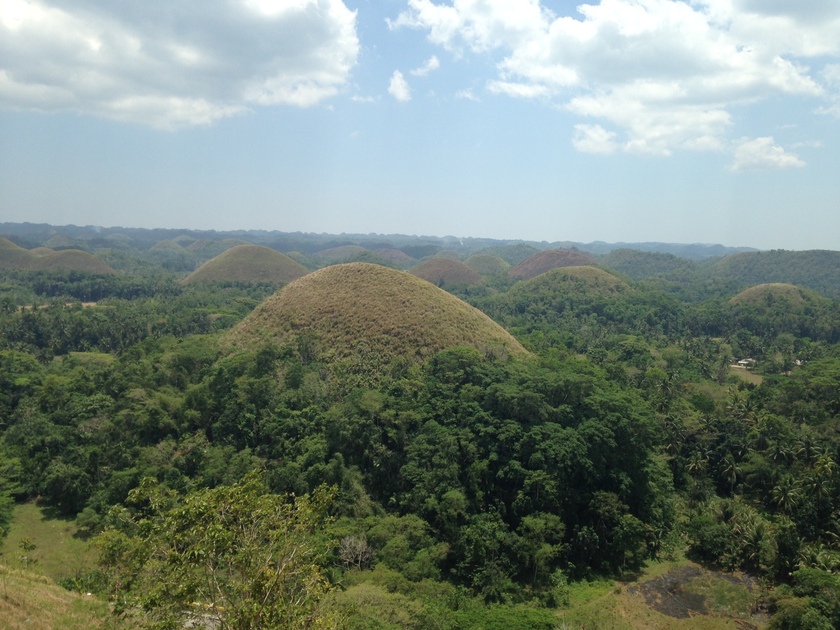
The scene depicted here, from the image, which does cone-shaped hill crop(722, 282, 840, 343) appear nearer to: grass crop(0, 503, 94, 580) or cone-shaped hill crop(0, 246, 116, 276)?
grass crop(0, 503, 94, 580)

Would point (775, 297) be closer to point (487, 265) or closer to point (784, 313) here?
Result: point (784, 313)

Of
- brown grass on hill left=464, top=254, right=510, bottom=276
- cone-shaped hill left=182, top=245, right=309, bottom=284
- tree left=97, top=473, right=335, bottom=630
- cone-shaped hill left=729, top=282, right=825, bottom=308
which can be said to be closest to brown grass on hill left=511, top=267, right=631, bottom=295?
cone-shaped hill left=729, top=282, right=825, bottom=308

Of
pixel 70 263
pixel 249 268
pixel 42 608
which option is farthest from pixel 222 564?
pixel 70 263

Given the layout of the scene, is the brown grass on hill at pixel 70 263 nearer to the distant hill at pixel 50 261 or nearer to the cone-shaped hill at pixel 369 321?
the distant hill at pixel 50 261

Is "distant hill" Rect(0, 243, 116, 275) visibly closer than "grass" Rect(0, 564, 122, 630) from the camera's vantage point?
No

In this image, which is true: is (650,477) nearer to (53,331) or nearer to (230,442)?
(230,442)
